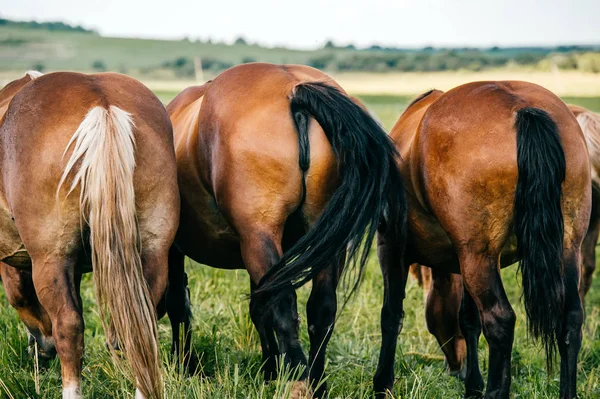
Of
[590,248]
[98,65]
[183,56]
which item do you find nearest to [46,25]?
[183,56]

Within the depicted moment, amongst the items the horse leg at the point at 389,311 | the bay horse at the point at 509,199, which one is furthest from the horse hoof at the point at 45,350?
the horse leg at the point at 389,311

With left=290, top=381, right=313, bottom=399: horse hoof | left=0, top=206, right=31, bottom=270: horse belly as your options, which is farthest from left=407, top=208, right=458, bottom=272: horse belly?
left=0, top=206, right=31, bottom=270: horse belly

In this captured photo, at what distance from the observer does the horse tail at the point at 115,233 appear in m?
3.23

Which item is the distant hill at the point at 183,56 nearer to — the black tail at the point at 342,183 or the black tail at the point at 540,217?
the black tail at the point at 540,217

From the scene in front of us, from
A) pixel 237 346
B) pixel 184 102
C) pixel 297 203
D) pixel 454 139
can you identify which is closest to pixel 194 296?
pixel 237 346

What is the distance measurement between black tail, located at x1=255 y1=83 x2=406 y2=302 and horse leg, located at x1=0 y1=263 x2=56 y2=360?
5.89 ft

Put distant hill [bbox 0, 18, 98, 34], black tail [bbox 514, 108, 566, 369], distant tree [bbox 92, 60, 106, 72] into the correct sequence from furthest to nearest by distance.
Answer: distant hill [bbox 0, 18, 98, 34], distant tree [bbox 92, 60, 106, 72], black tail [bbox 514, 108, 566, 369]

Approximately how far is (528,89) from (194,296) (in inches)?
150

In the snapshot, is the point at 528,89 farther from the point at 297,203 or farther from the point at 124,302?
the point at 124,302

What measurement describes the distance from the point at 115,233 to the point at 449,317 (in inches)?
111

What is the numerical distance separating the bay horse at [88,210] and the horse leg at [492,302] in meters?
1.67

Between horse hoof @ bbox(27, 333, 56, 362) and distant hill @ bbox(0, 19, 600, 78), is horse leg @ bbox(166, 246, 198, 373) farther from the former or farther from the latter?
distant hill @ bbox(0, 19, 600, 78)

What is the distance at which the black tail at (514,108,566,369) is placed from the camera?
3551 mm

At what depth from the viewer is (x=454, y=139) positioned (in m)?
3.79
